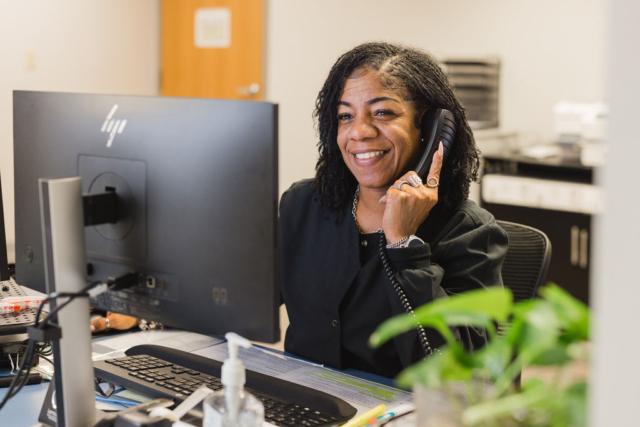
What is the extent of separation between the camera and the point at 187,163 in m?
1.00

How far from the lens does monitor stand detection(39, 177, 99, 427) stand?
37.4 inches

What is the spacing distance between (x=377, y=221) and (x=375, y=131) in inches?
7.8

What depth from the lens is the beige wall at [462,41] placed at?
3.83 metres

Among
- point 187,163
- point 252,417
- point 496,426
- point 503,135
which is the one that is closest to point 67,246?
point 187,163

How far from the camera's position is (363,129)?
1.50 metres

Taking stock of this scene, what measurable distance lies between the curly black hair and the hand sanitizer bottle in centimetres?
78

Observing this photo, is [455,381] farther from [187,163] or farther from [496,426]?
[187,163]

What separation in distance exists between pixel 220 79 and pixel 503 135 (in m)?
1.87

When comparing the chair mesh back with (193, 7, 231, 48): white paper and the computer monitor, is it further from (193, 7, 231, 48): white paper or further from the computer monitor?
(193, 7, 231, 48): white paper

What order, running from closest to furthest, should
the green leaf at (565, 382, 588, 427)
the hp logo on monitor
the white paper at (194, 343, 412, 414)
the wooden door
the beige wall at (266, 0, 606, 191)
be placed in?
the green leaf at (565, 382, 588, 427)
the hp logo on monitor
the white paper at (194, 343, 412, 414)
the beige wall at (266, 0, 606, 191)
the wooden door

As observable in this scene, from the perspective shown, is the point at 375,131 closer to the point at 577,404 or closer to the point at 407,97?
the point at 407,97

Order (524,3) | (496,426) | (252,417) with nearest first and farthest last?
(496,426)
(252,417)
(524,3)

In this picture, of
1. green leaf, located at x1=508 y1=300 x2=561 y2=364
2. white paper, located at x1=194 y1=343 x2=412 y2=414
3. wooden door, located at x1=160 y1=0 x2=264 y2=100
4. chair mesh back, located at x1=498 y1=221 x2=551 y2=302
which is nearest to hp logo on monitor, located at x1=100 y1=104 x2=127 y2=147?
white paper, located at x1=194 y1=343 x2=412 y2=414

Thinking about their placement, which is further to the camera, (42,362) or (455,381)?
(42,362)
